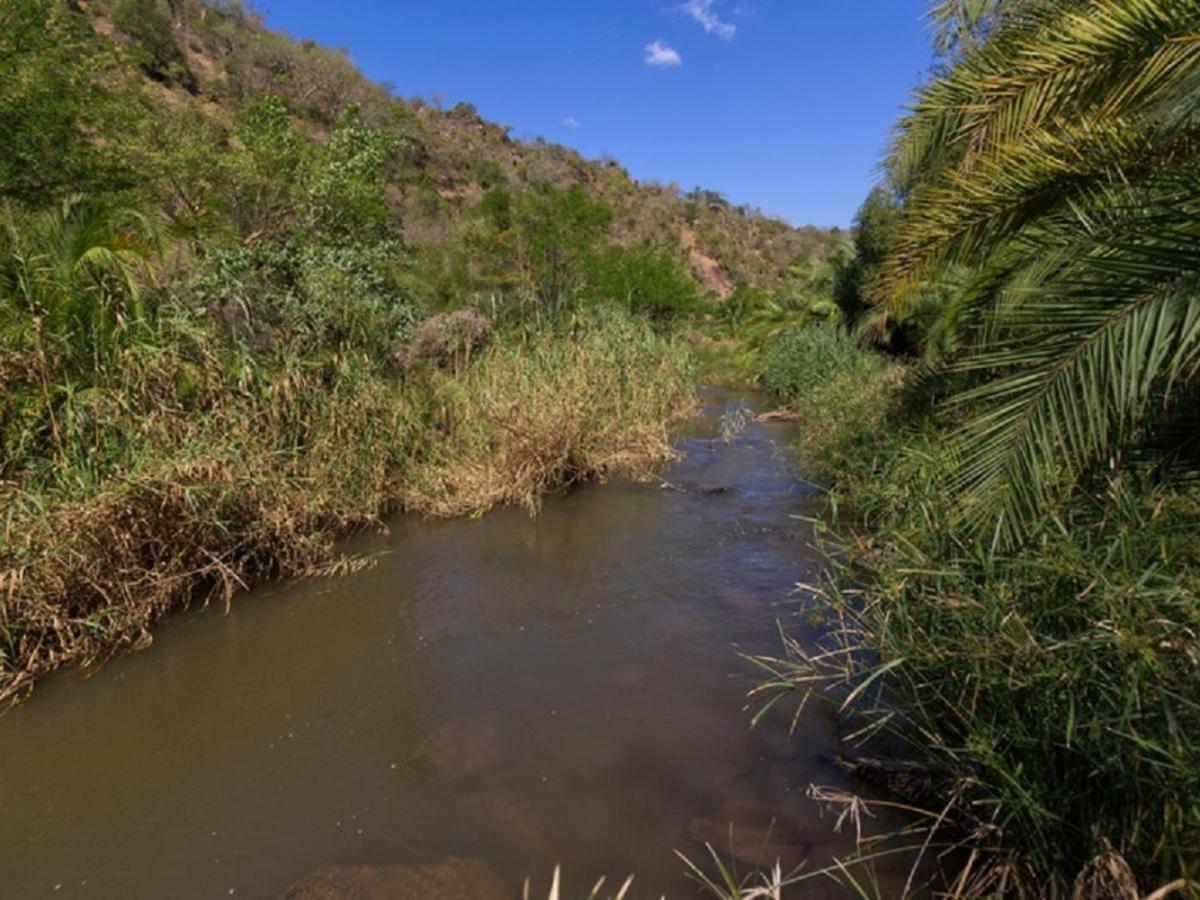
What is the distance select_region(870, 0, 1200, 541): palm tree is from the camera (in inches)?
112

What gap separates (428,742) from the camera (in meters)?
3.58

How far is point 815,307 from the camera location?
2120 cm

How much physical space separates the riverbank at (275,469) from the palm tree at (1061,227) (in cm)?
415

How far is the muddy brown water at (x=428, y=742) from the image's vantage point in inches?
111

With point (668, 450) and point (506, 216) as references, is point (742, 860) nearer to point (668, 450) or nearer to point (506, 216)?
point (668, 450)

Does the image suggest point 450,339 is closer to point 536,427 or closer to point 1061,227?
point 536,427

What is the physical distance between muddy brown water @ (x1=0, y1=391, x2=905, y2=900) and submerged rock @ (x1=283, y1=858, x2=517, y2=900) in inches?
2.0

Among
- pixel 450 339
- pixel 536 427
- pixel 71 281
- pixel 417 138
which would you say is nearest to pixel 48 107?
pixel 71 281

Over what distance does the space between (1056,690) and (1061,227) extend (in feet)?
8.29

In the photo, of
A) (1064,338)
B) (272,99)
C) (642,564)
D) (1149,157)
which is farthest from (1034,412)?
(272,99)

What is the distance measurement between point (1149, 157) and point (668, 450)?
5.92 metres

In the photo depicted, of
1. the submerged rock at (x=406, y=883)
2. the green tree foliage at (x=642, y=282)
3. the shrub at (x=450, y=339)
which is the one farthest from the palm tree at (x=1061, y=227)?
the green tree foliage at (x=642, y=282)

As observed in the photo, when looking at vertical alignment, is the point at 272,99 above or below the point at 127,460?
above

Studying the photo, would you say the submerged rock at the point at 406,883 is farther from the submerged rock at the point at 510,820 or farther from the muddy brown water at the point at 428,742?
the submerged rock at the point at 510,820
